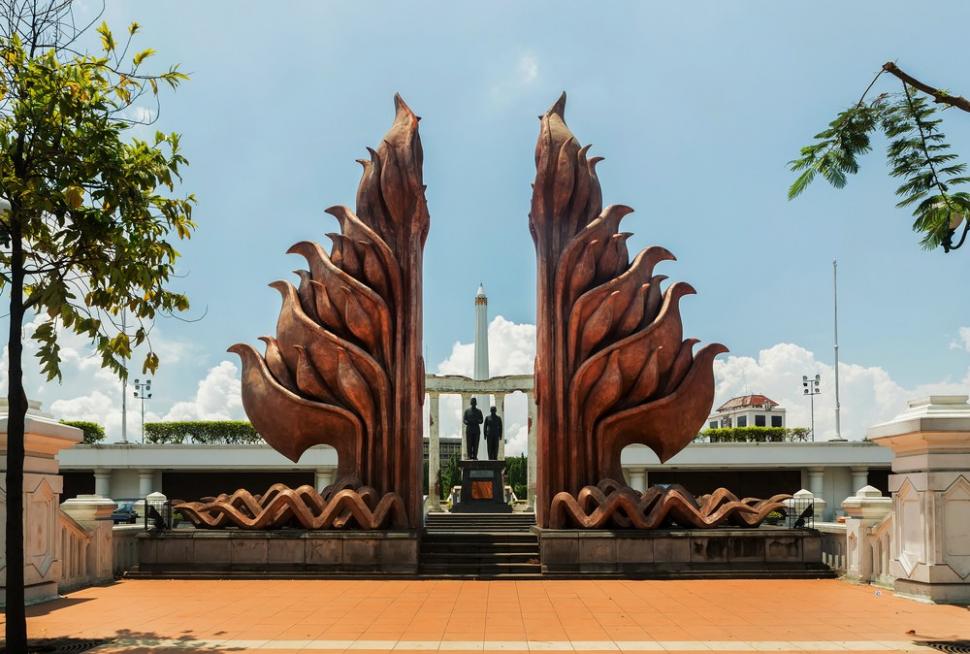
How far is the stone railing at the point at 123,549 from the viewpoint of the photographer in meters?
13.6

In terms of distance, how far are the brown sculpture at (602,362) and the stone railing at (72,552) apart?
7241mm

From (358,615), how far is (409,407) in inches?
227

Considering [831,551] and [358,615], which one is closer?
[358,615]

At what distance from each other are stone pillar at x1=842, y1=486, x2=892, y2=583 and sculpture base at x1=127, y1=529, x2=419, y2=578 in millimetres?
6589

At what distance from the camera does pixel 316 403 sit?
49.7 ft

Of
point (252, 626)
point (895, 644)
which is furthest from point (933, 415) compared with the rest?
point (252, 626)

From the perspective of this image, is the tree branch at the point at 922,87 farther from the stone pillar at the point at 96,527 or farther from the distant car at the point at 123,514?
the distant car at the point at 123,514

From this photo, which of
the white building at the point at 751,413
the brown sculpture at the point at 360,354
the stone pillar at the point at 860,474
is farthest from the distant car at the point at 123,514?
the white building at the point at 751,413

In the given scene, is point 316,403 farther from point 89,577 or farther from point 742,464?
point 742,464

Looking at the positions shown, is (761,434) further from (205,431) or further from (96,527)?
(96,527)

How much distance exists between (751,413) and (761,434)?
27.9 meters

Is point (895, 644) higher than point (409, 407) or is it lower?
lower

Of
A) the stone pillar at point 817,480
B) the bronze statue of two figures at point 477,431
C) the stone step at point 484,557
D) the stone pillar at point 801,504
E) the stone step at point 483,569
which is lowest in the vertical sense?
the stone pillar at point 817,480

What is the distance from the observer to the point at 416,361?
15773 mm
